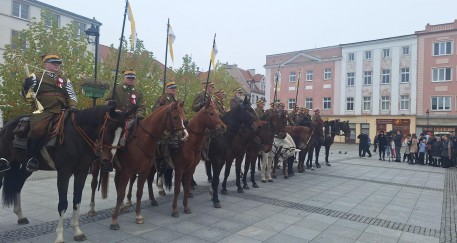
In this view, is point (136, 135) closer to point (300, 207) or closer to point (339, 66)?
point (300, 207)

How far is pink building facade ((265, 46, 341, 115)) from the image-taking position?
156 ft

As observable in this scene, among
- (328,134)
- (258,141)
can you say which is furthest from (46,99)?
(328,134)

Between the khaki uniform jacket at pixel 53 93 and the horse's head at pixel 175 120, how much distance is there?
1.71 meters

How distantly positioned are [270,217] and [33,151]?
4605 mm

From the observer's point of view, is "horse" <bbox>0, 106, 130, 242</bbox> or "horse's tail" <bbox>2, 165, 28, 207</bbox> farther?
"horse's tail" <bbox>2, 165, 28, 207</bbox>

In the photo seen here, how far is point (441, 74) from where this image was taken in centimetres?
3944

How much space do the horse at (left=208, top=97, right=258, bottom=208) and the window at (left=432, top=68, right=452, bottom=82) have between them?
132ft

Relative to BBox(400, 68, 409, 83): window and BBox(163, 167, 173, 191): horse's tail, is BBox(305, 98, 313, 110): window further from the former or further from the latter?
BBox(163, 167, 173, 191): horse's tail

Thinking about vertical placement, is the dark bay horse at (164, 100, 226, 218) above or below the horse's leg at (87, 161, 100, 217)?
above

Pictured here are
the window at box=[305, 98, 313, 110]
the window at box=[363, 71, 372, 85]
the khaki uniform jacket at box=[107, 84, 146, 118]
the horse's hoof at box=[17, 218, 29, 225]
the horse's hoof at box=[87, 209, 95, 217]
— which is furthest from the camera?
Result: the window at box=[305, 98, 313, 110]

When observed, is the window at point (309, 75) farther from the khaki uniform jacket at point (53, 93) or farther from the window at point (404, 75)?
the khaki uniform jacket at point (53, 93)

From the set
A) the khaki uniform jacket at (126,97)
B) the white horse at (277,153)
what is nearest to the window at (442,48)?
the white horse at (277,153)

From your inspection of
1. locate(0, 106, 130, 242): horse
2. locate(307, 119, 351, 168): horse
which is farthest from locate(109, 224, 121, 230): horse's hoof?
locate(307, 119, 351, 168): horse

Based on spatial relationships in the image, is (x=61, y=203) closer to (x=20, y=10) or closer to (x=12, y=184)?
(x=12, y=184)
